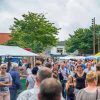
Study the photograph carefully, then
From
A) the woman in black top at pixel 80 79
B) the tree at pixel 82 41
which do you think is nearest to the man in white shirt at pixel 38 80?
the woman in black top at pixel 80 79

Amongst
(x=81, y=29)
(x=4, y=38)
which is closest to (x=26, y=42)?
(x=81, y=29)

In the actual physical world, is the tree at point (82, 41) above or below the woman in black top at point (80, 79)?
above

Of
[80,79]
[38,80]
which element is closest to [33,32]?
[80,79]

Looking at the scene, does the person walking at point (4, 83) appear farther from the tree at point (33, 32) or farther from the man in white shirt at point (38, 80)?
the tree at point (33, 32)

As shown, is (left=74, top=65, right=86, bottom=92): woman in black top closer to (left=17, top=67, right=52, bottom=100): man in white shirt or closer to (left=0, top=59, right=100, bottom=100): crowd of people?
(left=0, top=59, right=100, bottom=100): crowd of people

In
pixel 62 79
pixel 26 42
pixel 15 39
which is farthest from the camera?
pixel 15 39

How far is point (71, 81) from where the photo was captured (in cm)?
1602

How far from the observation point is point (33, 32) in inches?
2857

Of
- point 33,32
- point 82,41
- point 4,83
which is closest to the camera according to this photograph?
point 4,83

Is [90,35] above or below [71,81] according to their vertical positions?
above

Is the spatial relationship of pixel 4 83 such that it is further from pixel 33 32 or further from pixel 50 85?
pixel 33 32

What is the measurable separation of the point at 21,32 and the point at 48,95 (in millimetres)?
70356

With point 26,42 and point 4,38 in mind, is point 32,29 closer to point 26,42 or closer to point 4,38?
point 26,42

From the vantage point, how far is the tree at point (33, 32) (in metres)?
70.9
